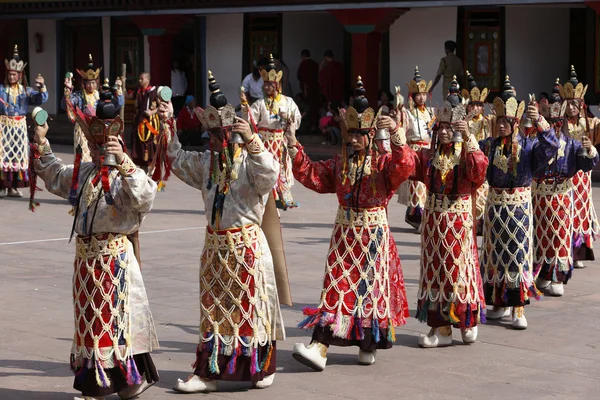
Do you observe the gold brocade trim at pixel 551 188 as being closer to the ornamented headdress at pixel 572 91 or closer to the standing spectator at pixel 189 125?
the ornamented headdress at pixel 572 91

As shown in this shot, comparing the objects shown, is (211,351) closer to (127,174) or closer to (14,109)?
(127,174)

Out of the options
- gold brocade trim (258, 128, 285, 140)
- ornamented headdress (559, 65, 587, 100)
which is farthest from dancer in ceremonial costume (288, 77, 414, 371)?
gold brocade trim (258, 128, 285, 140)

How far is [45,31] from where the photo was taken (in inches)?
1145

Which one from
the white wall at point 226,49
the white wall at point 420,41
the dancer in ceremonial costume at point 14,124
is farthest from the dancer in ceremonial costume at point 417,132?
the white wall at point 226,49

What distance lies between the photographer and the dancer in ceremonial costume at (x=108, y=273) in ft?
21.0

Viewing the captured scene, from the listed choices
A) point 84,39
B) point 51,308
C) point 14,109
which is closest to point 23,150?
point 14,109

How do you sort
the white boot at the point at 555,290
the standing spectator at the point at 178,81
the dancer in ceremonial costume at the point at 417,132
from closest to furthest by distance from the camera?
the white boot at the point at 555,290 < the dancer in ceremonial costume at the point at 417,132 < the standing spectator at the point at 178,81

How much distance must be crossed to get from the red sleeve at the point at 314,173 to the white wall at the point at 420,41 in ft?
46.9

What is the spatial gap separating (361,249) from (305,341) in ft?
3.48

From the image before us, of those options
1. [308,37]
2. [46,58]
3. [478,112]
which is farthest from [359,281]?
[46,58]

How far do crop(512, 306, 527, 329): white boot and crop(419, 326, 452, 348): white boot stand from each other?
73cm

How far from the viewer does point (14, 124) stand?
1616cm

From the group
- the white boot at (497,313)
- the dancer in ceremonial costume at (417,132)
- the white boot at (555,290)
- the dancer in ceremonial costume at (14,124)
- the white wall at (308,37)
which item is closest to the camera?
the white boot at (497,313)

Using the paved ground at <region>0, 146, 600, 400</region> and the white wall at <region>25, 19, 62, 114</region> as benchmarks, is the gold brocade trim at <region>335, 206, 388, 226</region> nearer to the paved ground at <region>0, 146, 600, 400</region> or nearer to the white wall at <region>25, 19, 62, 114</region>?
the paved ground at <region>0, 146, 600, 400</region>
